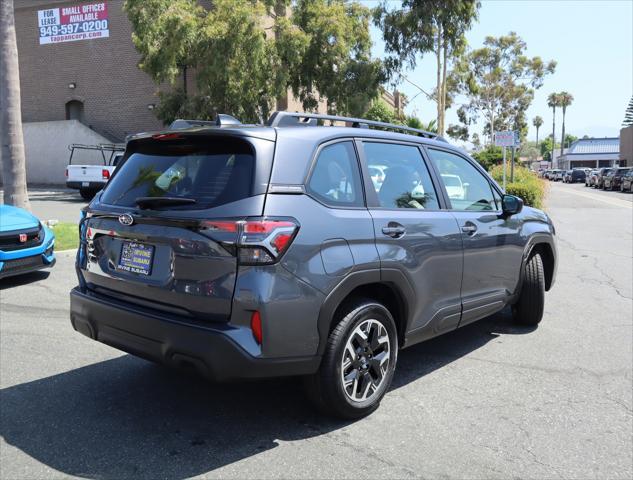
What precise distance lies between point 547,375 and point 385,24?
24545mm

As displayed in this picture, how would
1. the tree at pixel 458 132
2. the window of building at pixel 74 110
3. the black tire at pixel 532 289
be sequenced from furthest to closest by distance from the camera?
1. the tree at pixel 458 132
2. the window of building at pixel 74 110
3. the black tire at pixel 532 289

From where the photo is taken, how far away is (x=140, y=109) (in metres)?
32.2

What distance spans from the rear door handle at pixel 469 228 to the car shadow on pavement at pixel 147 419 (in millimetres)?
1163

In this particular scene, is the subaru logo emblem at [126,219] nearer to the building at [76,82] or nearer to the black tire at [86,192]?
the black tire at [86,192]

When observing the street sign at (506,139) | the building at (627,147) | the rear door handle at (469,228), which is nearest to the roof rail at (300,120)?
the rear door handle at (469,228)

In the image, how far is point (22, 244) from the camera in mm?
7391

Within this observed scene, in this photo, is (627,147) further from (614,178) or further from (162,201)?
(162,201)

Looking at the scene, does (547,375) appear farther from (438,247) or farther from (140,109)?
(140,109)

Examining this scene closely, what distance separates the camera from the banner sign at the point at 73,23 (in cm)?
3231

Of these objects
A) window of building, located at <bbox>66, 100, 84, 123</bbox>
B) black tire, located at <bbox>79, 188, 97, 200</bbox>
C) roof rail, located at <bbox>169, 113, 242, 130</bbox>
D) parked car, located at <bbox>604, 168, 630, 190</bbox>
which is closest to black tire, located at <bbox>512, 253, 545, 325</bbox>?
roof rail, located at <bbox>169, 113, 242, 130</bbox>

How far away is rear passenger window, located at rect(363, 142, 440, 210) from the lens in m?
3.99

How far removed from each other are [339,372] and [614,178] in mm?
45351

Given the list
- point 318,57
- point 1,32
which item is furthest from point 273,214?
point 318,57

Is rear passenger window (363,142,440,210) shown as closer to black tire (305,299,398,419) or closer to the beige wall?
black tire (305,299,398,419)
